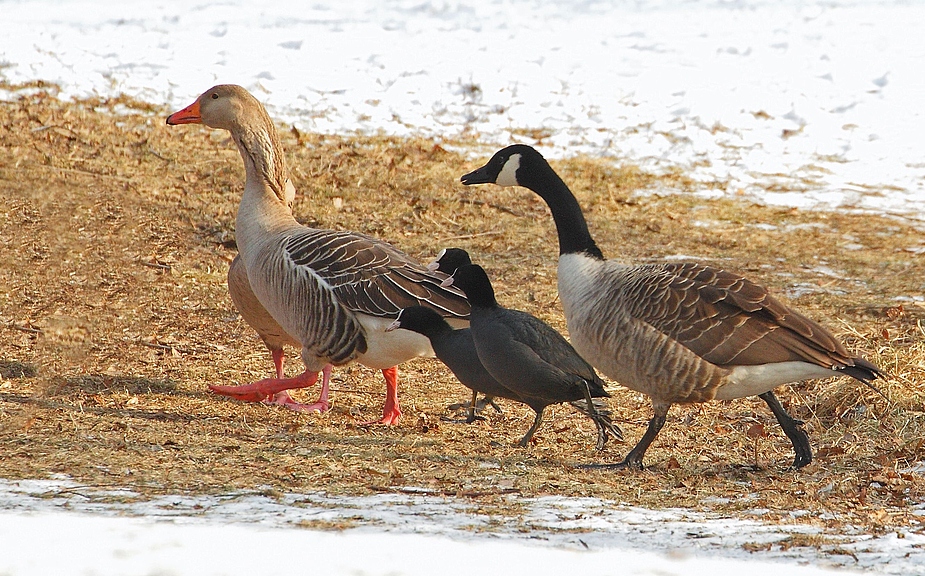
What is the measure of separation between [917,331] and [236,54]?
41.6ft

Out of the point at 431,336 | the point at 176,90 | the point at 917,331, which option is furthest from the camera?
the point at 176,90

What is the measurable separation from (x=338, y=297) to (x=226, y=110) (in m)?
1.95

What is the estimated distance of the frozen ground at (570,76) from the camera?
1477 cm

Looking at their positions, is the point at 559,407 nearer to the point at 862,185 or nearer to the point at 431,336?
the point at 431,336

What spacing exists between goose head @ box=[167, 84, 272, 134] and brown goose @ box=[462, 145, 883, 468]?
3210mm

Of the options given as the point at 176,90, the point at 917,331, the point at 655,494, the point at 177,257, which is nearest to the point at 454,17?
the point at 176,90

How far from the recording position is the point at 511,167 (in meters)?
6.84

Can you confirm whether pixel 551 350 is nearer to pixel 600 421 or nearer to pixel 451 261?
pixel 600 421

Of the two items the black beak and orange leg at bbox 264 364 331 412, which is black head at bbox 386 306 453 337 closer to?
orange leg at bbox 264 364 331 412

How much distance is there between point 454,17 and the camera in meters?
22.0

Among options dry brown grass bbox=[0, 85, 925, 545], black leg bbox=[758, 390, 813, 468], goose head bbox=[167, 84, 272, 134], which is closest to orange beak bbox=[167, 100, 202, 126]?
goose head bbox=[167, 84, 272, 134]

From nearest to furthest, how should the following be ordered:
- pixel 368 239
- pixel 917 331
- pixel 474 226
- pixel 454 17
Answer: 1. pixel 368 239
2. pixel 917 331
3. pixel 474 226
4. pixel 454 17

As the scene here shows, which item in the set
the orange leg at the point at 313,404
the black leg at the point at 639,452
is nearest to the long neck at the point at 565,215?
the black leg at the point at 639,452

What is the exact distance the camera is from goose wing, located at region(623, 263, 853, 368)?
5.48 m
